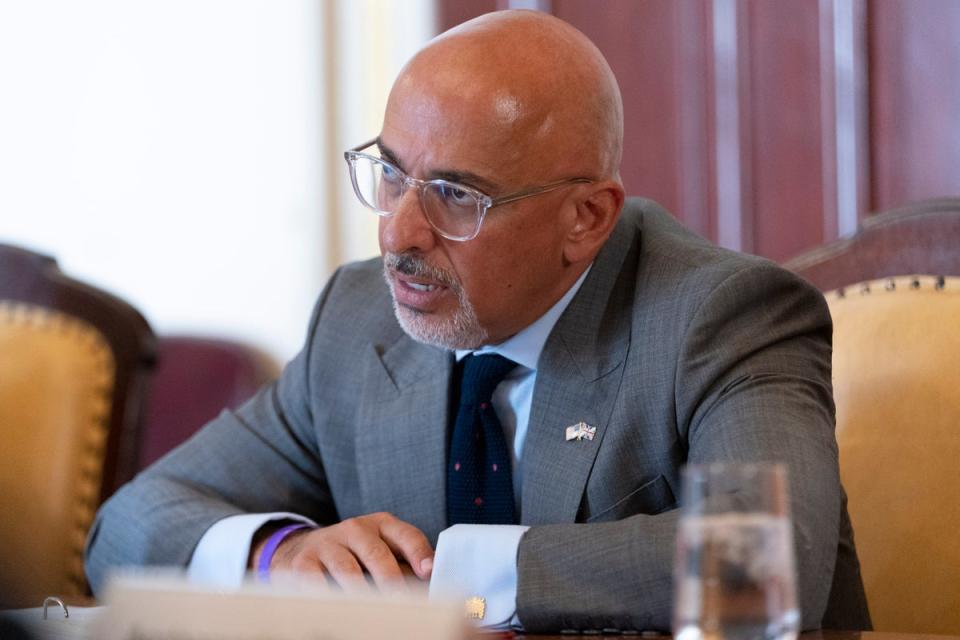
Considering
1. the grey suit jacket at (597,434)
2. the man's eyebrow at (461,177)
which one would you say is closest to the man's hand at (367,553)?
the grey suit jacket at (597,434)

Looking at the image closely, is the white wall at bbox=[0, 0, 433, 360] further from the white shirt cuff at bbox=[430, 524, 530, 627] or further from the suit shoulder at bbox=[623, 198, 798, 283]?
the white shirt cuff at bbox=[430, 524, 530, 627]

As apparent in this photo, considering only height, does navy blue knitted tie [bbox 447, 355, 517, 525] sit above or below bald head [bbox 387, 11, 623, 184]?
below

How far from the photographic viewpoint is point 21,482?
2254 mm

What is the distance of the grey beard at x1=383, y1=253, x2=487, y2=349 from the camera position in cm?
174

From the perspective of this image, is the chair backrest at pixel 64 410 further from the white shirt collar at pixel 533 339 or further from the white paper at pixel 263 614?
the white paper at pixel 263 614

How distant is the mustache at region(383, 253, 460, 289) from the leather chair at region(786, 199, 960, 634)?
0.57 meters

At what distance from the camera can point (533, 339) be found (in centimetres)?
183

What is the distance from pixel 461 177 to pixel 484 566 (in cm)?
55

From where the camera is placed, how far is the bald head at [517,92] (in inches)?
67.2

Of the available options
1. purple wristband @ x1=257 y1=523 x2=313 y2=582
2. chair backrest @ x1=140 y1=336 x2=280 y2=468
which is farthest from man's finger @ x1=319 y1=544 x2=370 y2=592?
chair backrest @ x1=140 y1=336 x2=280 y2=468

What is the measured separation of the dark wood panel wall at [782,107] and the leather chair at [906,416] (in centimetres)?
75

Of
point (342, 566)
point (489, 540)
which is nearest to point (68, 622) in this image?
point (342, 566)

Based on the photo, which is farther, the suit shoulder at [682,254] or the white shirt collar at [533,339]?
the white shirt collar at [533,339]

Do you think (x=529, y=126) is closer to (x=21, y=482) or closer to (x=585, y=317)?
(x=585, y=317)
